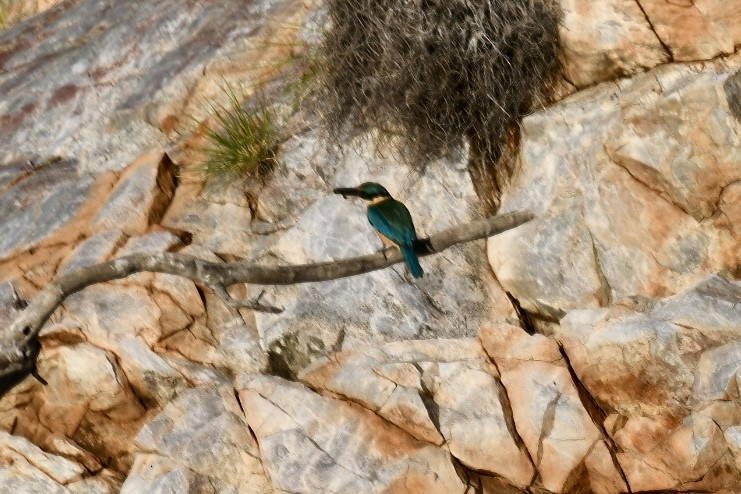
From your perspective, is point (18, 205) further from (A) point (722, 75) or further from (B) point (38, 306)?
(A) point (722, 75)

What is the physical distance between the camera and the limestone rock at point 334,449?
243 inches

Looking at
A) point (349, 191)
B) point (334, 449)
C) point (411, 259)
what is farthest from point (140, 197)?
point (334, 449)

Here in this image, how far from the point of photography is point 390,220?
6.82m

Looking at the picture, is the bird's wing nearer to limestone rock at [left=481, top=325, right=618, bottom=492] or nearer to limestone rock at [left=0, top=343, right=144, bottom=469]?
limestone rock at [left=481, top=325, right=618, bottom=492]

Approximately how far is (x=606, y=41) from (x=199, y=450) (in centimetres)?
388

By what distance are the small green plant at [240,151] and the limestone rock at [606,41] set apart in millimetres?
2329

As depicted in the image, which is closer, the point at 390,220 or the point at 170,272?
the point at 170,272

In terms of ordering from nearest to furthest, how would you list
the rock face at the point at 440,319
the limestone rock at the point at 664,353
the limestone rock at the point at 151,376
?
1. the limestone rock at the point at 664,353
2. the rock face at the point at 440,319
3. the limestone rock at the point at 151,376

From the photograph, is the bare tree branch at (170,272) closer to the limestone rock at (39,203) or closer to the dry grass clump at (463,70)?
the dry grass clump at (463,70)

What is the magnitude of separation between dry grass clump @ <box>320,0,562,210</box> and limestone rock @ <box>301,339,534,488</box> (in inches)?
65.2

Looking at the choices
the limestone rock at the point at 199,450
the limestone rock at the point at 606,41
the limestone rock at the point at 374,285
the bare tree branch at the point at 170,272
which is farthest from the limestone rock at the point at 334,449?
the limestone rock at the point at 606,41

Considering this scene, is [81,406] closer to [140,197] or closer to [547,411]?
[140,197]

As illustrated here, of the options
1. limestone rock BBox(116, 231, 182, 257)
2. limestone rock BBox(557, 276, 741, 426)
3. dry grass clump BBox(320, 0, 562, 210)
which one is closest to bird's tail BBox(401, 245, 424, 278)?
limestone rock BBox(557, 276, 741, 426)

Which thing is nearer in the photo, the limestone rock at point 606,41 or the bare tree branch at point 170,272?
the bare tree branch at point 170,272
